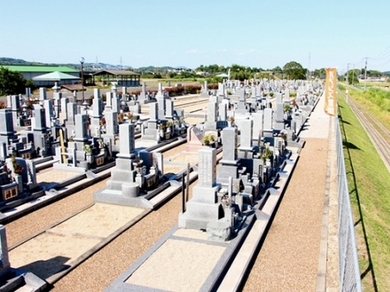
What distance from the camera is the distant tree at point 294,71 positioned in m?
109

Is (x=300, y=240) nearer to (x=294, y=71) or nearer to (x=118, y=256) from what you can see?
(x=118, y=256)

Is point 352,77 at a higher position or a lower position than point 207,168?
higher

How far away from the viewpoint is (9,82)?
37938 mm

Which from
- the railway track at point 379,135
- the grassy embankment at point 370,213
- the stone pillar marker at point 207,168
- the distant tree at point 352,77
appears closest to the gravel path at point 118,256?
the stone pillar marker at point 207,168

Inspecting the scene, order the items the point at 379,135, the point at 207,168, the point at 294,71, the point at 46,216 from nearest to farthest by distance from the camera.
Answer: the point at 207,168
the point at 46,216
the point at 379,135
the point at 294,71

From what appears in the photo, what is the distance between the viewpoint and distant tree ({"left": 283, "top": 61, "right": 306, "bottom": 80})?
359 ft

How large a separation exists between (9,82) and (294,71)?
88134mm

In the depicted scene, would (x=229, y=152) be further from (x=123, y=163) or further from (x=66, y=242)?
(x=66, y=242)

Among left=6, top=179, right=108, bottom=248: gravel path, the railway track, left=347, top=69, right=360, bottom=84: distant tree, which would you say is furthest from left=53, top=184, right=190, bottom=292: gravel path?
left=347, top=69, right=360, bottom=84: distant tree

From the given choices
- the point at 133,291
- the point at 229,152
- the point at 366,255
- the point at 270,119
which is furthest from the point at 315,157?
the point at 133,291

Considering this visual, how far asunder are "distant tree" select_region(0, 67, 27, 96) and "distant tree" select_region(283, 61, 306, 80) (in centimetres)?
8286

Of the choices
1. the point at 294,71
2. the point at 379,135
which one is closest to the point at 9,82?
the point at 379,135

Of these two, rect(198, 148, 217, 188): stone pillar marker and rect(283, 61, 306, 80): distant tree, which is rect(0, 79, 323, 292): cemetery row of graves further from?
rect(283, 61, 306, 80): distant tree

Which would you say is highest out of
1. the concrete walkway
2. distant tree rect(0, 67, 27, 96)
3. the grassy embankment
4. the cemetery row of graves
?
distant tree rect(0, 67, 27, 96)
